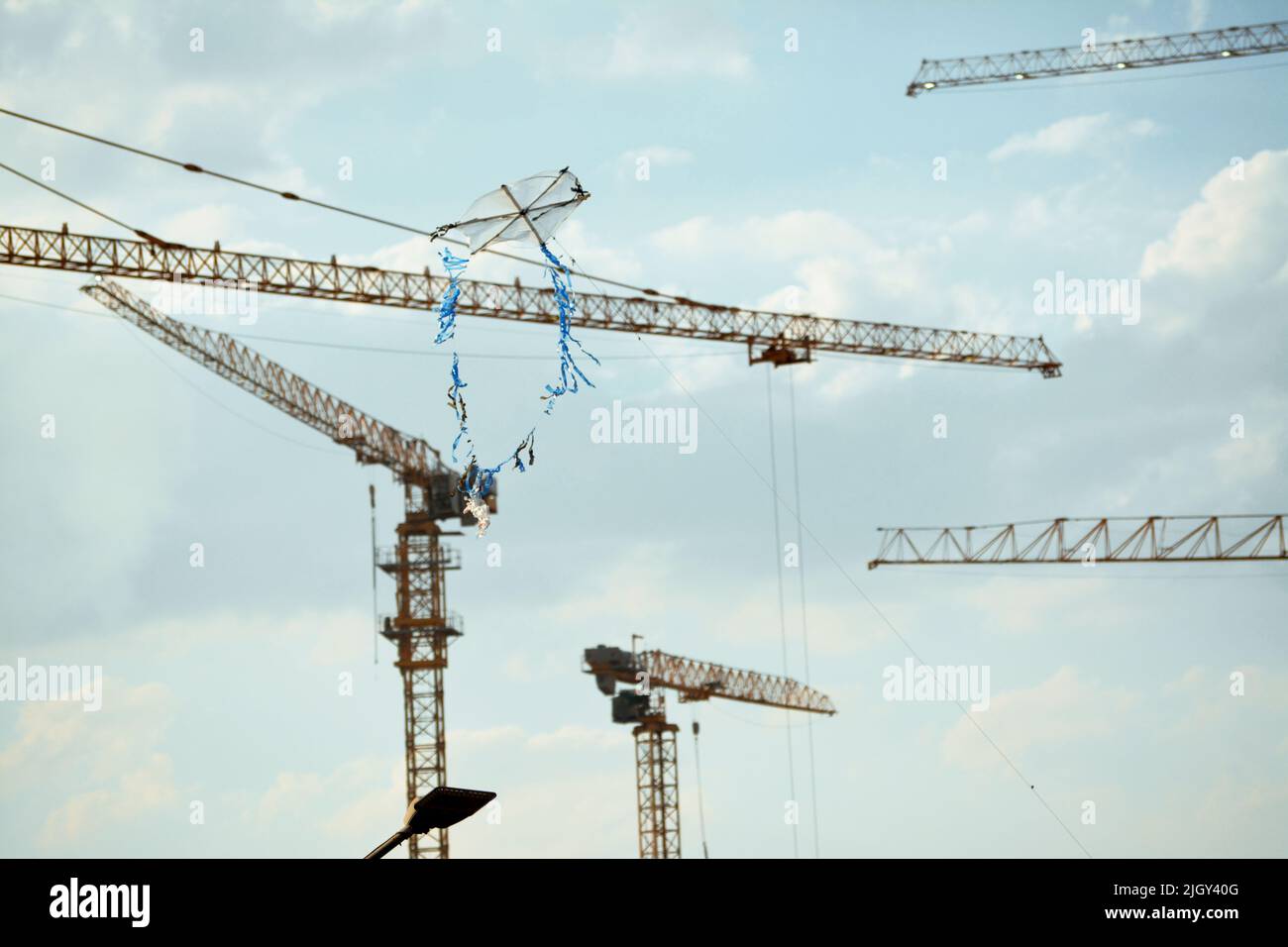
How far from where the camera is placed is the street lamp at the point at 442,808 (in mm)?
24312

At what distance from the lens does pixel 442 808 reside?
80.2 ft

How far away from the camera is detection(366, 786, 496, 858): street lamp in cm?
2431

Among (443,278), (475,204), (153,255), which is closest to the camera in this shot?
(475,204)
